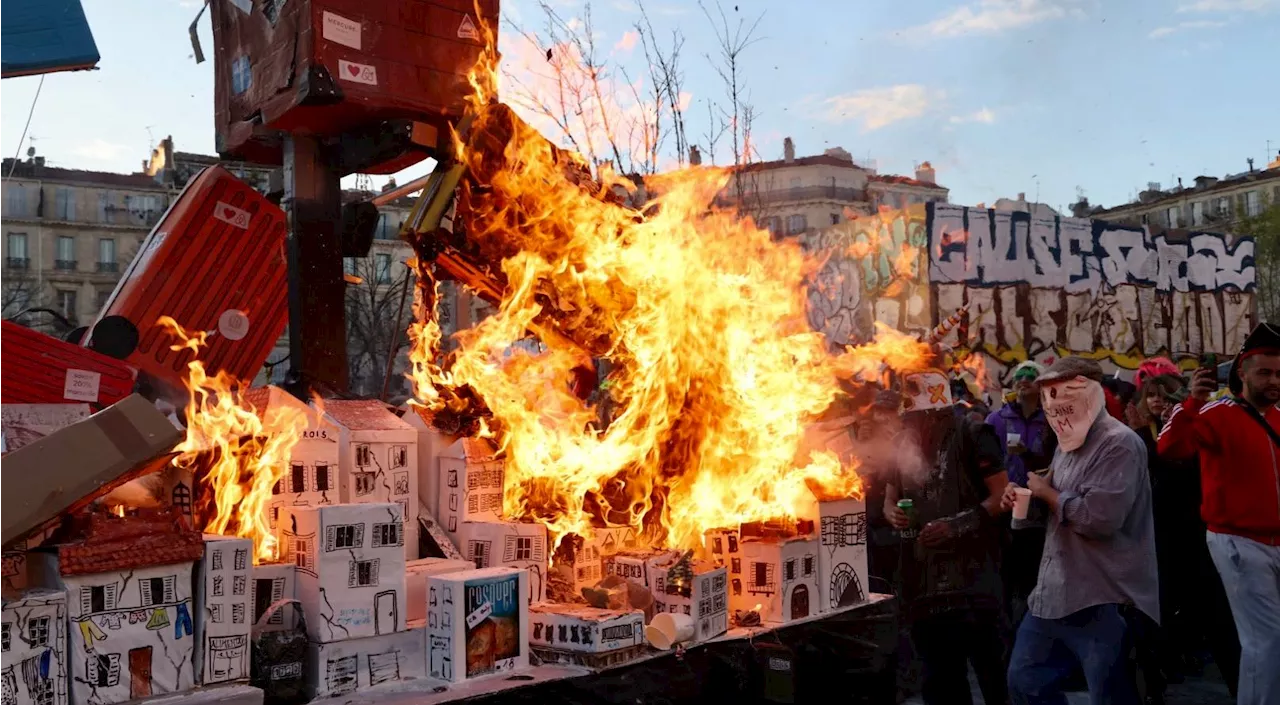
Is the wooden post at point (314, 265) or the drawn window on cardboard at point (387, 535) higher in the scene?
the wooden post at point (314, 265)

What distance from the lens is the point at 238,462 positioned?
466 cm

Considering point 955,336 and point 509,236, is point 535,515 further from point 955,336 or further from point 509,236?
point 955,336

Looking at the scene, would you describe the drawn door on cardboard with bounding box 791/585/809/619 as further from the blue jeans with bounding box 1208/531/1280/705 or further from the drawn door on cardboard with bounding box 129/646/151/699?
the drawn door on cardboard with bounding box 129/646/151/699

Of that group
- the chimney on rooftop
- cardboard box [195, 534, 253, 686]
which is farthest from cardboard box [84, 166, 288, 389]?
the chimney on rooftop

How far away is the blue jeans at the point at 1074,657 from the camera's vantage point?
14.1ft

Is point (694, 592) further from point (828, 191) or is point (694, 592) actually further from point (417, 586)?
point (828, 191)

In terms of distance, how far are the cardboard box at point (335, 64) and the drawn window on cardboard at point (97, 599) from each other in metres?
2.76

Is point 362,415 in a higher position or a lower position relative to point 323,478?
higher

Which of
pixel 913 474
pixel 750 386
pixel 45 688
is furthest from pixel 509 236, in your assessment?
pixel 45 688

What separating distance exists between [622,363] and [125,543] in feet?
11.4

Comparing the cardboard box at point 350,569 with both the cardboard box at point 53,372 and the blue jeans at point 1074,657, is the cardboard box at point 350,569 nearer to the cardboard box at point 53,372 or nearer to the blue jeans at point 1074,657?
the cardboard box at point 53,372

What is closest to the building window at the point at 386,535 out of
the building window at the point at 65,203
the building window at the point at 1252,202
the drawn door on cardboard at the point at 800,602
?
the drawn door on cardboard at the point at 800,602

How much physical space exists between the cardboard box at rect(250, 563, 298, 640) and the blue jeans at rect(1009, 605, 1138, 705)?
11.1 ft

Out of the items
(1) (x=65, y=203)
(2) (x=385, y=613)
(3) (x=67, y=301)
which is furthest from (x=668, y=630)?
(1) (x=65, y=203)
